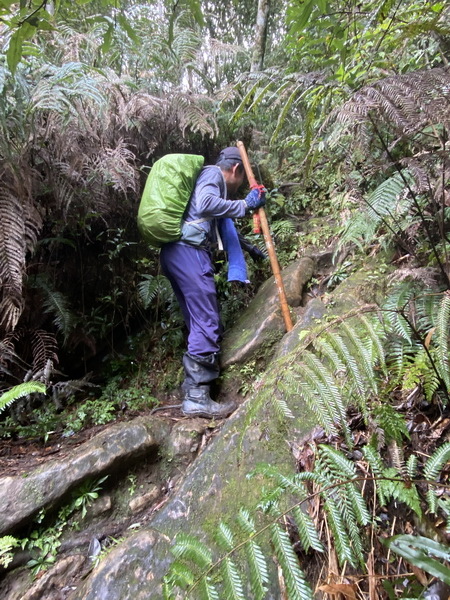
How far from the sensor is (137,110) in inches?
166

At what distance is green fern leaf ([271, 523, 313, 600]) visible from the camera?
41.2 inches

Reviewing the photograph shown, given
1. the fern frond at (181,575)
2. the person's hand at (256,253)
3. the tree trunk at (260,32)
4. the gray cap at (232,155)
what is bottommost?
the fern frond at (181,575)

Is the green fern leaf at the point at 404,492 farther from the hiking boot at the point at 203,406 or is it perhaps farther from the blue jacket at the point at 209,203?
the blue jacket at the point at 209,203

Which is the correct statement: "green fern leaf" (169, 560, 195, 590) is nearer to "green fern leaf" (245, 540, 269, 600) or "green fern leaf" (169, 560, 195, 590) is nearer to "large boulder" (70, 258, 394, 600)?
"green fern leaf" (245, 540, 269, 600)

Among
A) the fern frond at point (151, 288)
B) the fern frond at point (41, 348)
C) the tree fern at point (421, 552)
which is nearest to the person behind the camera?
the tree fern at point (421, 552)

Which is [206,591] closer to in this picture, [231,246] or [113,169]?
[231,246]

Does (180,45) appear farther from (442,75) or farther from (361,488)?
(361,488)

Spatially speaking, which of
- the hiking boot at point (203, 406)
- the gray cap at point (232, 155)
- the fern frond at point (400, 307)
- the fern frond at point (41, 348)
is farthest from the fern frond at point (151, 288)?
the fern frond at point (400, 307)

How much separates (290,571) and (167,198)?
306cm

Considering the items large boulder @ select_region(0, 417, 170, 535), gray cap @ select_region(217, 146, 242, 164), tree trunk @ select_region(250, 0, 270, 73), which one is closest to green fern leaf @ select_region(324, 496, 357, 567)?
large boulder @ select_region(0, 417, 170, 535)

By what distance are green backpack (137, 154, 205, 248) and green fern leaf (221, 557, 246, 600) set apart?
2820 millimetres

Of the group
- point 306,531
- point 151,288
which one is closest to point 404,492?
point 306,531

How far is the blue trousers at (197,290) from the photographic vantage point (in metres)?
3.50

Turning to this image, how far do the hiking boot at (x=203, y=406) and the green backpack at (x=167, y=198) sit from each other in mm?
1577
